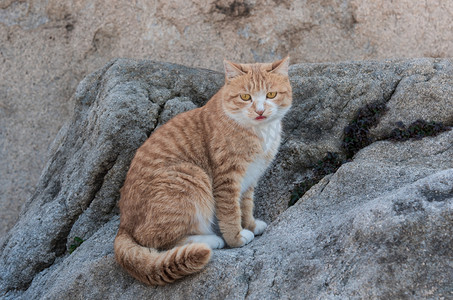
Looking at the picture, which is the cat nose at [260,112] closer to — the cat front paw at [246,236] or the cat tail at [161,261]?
the cat front paw at [246,236]

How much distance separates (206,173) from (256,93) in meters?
0.79

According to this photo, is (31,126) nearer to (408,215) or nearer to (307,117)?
(307,117)

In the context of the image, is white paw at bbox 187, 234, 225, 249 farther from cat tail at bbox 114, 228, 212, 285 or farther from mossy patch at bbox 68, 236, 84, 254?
mossy patch at bbox 68, 236, 84, 254

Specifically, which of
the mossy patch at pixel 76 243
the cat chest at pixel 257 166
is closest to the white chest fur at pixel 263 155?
the cat chest at pixel 257 166

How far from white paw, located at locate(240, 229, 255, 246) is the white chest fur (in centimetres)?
38

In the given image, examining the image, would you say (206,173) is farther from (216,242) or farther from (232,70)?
(232,70)

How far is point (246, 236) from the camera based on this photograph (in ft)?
11.7

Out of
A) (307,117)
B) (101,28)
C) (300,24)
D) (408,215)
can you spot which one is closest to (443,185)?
(408,215)

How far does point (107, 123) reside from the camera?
4.32m

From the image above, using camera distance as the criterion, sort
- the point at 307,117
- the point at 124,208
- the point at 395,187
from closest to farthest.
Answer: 1. the point at 395,187
2. the point at 124,208
3. the point at 307,117

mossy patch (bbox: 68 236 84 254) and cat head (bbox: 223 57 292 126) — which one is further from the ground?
cat head (bbox: 223 57 292 126)

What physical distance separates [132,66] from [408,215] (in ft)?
11.6

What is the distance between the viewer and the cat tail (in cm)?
284

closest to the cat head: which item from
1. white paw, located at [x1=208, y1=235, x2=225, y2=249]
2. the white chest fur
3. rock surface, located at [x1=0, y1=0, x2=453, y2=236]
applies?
the white chest fur
